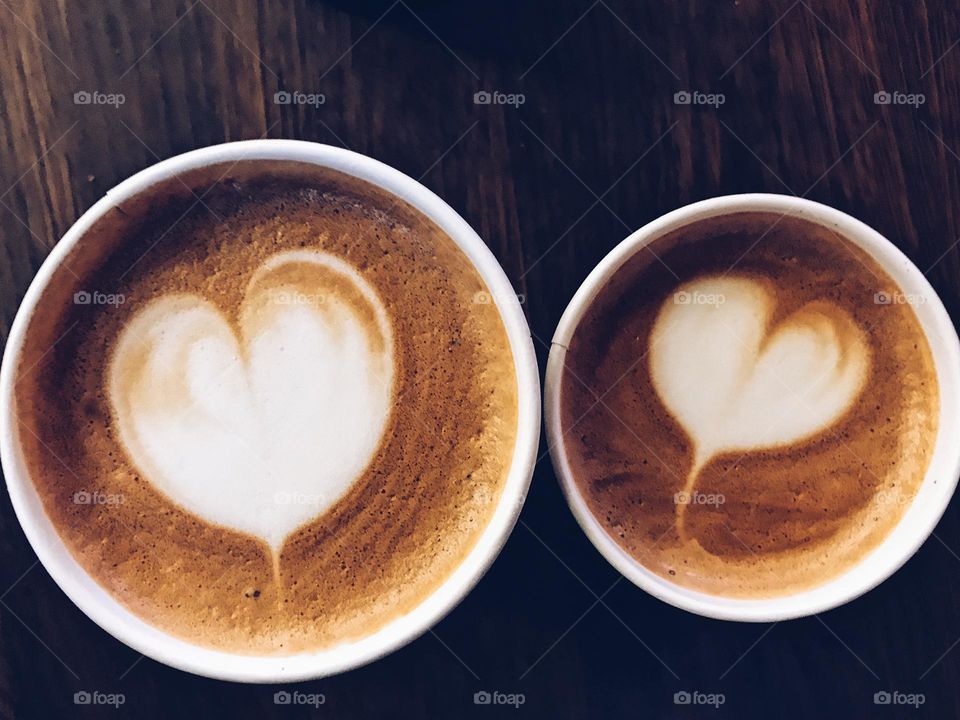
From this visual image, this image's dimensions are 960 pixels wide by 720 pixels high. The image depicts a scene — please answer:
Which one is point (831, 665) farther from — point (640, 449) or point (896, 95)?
point (896, 95)

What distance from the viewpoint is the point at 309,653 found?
107 centimetres

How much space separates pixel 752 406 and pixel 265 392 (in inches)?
31.5

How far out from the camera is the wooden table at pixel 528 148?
44.8 inches

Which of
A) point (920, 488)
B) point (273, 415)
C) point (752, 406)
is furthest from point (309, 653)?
point (920, 488)

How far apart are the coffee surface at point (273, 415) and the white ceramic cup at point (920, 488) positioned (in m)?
0.13

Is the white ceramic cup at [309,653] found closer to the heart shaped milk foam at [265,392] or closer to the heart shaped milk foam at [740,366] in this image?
the heart shaped milk foam at [265,392]

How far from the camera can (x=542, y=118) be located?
115cm

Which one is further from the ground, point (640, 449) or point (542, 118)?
point (542, 118)

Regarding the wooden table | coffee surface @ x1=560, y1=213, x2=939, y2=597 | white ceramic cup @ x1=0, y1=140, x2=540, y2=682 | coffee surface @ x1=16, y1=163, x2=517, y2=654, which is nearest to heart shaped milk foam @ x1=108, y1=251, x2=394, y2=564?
coffee surface @ x1=16, y1=163, x2=517, y2=654

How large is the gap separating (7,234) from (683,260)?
1.14m

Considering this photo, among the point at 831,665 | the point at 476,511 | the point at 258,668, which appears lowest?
the point at 831,665

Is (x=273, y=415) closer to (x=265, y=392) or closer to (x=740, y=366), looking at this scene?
(x=265, y=392)

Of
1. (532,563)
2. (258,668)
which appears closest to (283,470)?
(258,668)

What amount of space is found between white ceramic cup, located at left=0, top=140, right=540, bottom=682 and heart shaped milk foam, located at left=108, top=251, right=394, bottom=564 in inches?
6.0
